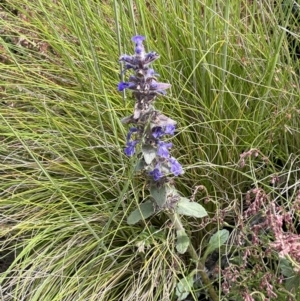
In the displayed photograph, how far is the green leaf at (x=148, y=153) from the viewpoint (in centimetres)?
105

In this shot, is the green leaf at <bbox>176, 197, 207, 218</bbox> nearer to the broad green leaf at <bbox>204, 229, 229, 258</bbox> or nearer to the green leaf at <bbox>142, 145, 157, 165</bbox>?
the broad green leaf at <bbox>204, 229, 229, 258</bbox>

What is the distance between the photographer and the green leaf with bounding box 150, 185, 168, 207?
115 cm

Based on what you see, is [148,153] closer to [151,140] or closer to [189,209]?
[151,140]

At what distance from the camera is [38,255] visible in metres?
1.45

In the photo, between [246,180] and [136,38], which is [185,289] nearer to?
[246,180]

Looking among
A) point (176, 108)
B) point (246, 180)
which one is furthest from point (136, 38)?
point (246, 180)

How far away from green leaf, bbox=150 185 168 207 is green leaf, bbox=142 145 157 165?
11cm

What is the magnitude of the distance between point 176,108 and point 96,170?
0.31m

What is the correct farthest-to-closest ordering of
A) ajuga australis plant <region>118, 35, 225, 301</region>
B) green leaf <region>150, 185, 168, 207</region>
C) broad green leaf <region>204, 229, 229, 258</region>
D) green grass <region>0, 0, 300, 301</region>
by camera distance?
green grass <region>0, 0, 300, 301</region> < broad green leaf <region>204, 229, 229, 258</region> < green leaf <region>150, 185, 168, 207</region> < ajuga australis plant <region>118, 35, 225, 301</region>

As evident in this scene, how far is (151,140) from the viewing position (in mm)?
1085

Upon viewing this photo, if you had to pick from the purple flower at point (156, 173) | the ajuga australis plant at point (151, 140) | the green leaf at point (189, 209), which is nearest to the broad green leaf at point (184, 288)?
the ajuga australis plant at point (151, 140)

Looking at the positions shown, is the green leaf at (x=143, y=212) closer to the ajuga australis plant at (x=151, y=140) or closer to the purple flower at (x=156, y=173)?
the ajuga australis plant at (x=151, y=140)

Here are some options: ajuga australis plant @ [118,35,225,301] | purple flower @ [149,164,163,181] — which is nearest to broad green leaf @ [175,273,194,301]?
ajuga australis plant @ [118,35,225,301]

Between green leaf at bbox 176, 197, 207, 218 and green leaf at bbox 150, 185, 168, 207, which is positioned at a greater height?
green leaf at bbox 150, 185, 168, 207
